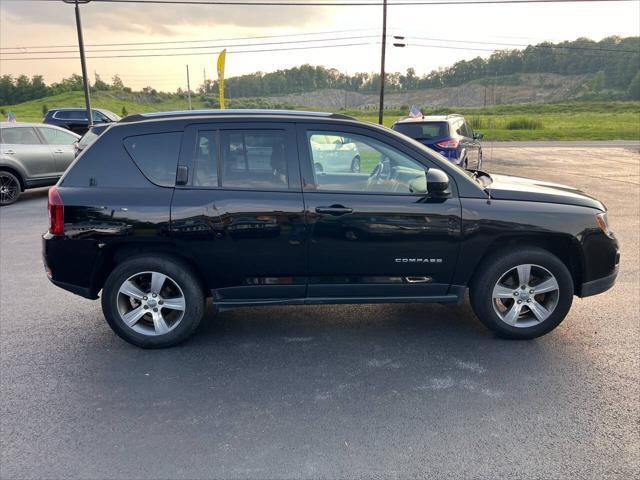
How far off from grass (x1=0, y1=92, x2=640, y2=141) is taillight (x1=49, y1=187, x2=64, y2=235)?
20.3m

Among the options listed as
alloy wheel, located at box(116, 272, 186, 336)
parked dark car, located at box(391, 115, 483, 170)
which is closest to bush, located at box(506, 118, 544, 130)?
parked dark car, located at box(391, 115, 483, 170)

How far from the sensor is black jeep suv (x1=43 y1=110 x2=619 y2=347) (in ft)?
12.6

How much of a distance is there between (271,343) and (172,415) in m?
1.14

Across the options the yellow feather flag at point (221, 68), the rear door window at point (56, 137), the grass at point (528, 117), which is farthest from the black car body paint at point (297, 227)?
the grass at point (528, 117)

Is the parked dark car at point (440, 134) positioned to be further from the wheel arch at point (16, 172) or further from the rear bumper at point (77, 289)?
the rear bumper at point (77, 289)

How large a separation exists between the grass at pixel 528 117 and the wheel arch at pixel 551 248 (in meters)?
19.7

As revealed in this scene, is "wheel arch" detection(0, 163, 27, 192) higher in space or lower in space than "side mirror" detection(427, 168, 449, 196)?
lower

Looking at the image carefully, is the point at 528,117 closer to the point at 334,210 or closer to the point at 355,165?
the point at 355,165

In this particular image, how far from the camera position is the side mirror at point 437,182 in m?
3.76

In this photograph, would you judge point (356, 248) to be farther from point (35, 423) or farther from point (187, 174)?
point (35, 423)

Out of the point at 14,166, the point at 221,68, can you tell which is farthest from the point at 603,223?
the point at 221,68

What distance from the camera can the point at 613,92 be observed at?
9988cm

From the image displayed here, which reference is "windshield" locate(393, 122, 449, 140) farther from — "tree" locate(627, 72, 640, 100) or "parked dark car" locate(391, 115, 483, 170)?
"tree" locate(627, 72, 640, 100)

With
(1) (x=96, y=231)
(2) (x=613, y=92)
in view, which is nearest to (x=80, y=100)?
(1) (x=96, y=231)
